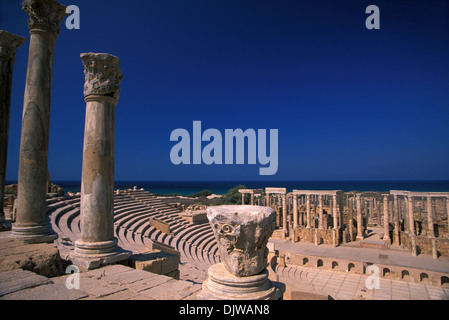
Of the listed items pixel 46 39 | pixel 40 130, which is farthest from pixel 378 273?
pixel 46 39

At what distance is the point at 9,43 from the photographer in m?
8.59

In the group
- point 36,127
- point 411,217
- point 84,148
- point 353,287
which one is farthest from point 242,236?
point 411,217

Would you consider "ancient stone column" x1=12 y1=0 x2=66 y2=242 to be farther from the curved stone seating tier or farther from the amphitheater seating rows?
the amphitheater seating rows

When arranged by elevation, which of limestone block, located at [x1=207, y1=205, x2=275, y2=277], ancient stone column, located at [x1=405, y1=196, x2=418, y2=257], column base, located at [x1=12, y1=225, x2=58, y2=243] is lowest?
ancient stone column, located at [x1=405, y1=196, x2=418, y2=257]

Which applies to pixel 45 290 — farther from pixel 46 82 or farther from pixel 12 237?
pixel 46 82

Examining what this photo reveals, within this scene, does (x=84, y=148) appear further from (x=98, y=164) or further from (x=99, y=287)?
(x=99, y=287)

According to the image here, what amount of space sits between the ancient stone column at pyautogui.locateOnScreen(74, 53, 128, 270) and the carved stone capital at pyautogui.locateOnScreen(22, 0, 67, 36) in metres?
2.09

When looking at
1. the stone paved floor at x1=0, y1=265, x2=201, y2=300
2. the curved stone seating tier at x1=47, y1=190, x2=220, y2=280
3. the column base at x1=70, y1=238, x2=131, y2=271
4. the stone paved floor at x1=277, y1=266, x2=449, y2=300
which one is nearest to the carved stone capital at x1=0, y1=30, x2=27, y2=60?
the curved stone seating tier at x1=47, y1=190, x2=220, y2=280

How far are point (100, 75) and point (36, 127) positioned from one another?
237cm

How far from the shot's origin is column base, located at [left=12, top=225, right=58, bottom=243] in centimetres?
643

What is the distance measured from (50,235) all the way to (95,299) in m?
3.92

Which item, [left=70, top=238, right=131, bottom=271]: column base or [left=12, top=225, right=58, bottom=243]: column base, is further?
[left=12, top=225, right=58, bottom=243]: column base

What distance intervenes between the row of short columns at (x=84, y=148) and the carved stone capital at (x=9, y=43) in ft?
7.17
